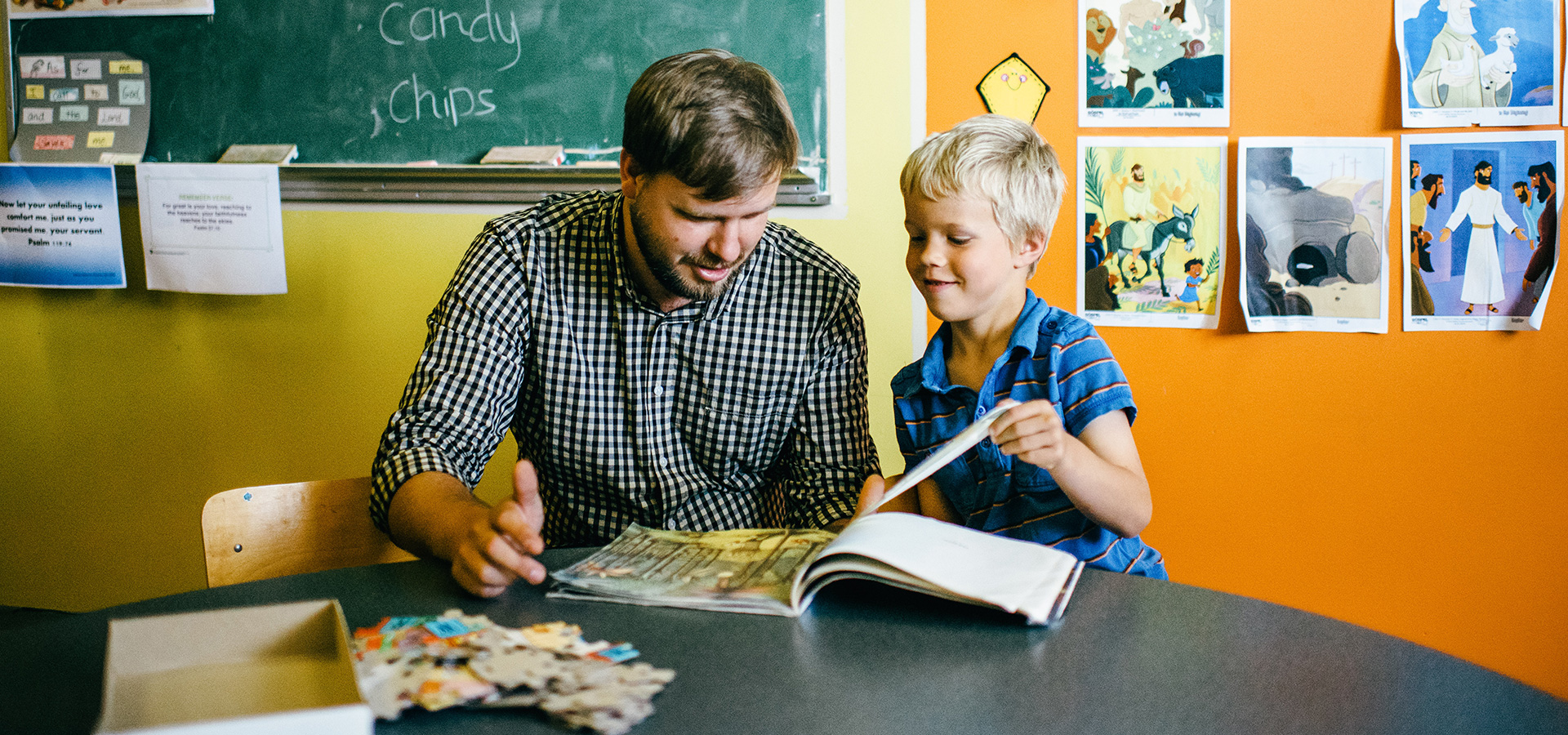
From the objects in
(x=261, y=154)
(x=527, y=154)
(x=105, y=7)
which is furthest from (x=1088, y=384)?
(x=105, y=7)

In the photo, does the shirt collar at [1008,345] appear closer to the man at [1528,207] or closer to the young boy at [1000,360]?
the young boy at [1000,360]

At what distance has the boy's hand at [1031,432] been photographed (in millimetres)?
944

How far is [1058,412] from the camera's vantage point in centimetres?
115

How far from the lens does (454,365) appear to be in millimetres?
1232

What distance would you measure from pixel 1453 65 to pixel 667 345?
1462 millimetres

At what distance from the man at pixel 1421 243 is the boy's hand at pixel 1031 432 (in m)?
1.19

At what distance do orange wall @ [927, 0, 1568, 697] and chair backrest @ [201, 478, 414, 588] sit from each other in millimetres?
1227

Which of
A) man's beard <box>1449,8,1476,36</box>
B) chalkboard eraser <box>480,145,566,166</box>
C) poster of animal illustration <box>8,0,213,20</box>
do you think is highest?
poster of animal illustration <box>8,0,213,20</box>

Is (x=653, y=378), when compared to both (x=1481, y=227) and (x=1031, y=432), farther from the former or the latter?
(x=1481, y=227)

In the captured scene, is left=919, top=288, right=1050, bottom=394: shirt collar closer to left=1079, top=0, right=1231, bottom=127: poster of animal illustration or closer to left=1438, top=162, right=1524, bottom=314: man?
left=1079, top=0, right=1231, bottom=127: poster of animal illustration

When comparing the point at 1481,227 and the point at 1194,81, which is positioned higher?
the point at 1194,81

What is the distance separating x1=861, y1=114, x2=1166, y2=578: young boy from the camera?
3.86 ft

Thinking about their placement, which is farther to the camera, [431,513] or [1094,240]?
[1094,240]

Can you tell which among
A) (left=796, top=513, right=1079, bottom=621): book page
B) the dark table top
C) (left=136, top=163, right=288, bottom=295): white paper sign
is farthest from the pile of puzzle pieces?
(left=136, top=163, right=288, bottom=295): white paper sign
